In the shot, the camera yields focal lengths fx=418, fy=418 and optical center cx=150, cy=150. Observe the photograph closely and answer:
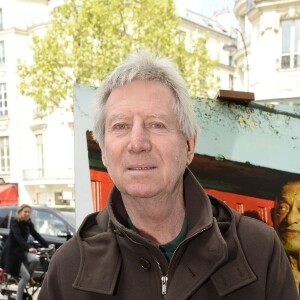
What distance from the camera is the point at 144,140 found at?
126 cm

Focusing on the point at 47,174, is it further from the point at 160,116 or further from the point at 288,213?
the point at 160,116

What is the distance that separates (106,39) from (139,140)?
11941 millimetres

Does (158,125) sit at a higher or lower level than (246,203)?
higher

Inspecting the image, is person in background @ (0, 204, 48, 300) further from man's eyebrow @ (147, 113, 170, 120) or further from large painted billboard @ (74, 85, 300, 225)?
man's eyebrow @ (147, 113, 170, 120)

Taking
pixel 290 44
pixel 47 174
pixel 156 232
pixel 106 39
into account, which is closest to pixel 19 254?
pixel 156 232

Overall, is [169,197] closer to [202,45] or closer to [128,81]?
[128,81]

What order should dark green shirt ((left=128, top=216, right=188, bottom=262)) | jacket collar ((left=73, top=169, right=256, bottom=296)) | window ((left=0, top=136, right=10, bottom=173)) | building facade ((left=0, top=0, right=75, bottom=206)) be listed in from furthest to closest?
window ((left=0, top=136, right=10, bottom=173)), building facade ((left=0, top=0, right=75, bottom=206)), dark green shirt ((left=128, top=216, right=188, bottom=262)), jacket collar ((left=73, top=169, right=256, bottom=296))

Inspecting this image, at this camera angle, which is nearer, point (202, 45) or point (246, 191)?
point (246, 191)

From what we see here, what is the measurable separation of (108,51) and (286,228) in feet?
35.3

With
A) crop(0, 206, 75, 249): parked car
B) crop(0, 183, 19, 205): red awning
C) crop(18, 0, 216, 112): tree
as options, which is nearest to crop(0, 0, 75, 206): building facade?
crop(18, 0, 216, 112): tree

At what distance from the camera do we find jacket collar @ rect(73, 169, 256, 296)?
1212mm

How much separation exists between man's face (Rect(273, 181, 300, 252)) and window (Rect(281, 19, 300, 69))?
40.9 feet

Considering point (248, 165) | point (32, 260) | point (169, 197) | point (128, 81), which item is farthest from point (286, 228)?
point (32, 260)

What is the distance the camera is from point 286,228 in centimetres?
247
